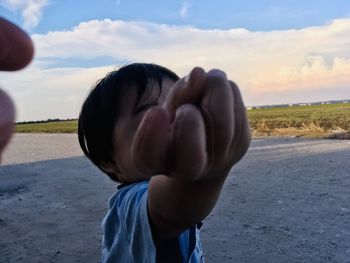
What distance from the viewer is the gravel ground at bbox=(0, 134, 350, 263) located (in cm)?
366

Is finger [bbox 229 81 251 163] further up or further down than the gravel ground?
further up

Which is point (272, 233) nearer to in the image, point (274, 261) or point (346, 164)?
point (274, 261)

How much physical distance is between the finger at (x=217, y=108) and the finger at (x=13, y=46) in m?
0.24

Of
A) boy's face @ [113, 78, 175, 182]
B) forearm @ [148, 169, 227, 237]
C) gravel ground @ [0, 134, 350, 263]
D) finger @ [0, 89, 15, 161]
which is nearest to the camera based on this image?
finger @ [0, 89, 15, 161]

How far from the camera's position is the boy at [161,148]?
58 cm

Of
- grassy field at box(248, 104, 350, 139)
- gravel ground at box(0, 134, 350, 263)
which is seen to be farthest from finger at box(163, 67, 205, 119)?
gravel ground at box(0, 134, 350, 263)

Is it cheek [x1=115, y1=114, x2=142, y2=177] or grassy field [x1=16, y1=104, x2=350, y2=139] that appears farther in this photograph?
grassy field [x1=16, y1=104, x2=350, y2=139]

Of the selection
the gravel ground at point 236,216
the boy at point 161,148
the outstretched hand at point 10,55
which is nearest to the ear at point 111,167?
the boy at point 161,148

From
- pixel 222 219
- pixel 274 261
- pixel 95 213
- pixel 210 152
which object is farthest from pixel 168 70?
pixel 95 213

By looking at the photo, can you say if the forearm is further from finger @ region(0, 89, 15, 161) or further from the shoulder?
finger @ region(0, 89, 15, 161)

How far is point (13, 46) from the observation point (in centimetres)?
40

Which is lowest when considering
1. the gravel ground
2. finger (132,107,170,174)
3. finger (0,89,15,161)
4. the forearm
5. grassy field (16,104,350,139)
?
grassy field (16,104,350,139)

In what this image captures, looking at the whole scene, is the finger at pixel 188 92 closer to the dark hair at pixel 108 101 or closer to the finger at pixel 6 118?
the finger at pixel 6 118

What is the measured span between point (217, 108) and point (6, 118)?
29 centimetres
